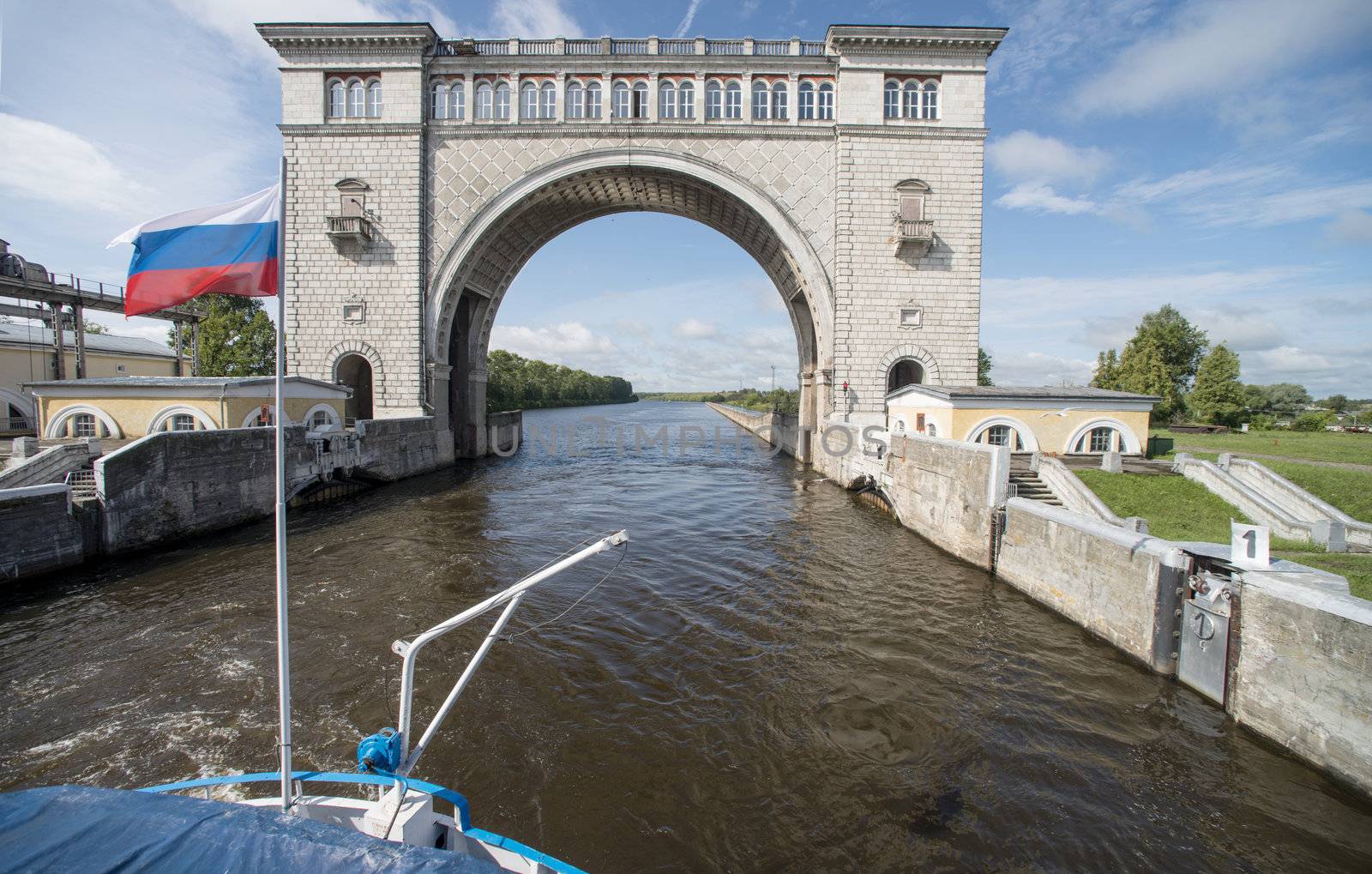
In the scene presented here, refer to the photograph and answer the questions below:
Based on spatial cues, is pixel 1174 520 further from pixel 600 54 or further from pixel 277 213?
pixel 600 54

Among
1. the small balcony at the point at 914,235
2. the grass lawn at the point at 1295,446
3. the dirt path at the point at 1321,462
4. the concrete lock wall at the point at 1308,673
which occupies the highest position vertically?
the small balcony at the point at 914,235

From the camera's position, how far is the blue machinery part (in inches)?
138

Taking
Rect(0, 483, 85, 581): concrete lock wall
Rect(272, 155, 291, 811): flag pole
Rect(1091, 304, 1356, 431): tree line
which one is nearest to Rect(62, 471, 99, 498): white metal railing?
Rect(0, 483, 85, 581): concrete lock wall

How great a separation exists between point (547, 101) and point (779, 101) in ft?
34.0

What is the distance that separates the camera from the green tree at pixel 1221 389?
38.8 m

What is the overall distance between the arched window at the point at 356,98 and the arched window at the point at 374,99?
15 centimetres

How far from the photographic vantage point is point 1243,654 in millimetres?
6398

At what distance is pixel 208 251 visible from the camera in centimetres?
458

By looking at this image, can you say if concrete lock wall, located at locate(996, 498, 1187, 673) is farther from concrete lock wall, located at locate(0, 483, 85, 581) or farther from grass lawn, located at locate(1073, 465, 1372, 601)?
concrete lock wall, located at locate(0, 483, 85, 581)

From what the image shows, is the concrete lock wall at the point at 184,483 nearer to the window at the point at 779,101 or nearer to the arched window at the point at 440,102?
the arched window at the point at 440,102

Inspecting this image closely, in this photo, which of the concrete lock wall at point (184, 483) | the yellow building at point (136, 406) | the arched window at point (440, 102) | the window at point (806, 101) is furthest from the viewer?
the arched window at point (440, 102)

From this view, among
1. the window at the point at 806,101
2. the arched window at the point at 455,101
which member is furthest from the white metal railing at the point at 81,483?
the window at the point at 806,101

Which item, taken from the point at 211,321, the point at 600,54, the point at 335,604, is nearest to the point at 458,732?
the point at 335,604

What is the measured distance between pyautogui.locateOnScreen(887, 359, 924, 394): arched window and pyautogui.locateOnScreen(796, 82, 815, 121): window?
38.3 feet
